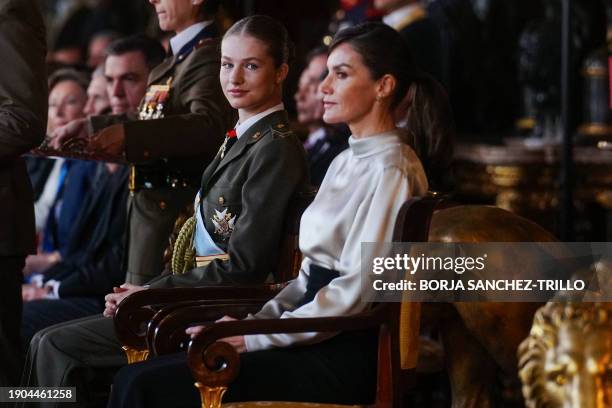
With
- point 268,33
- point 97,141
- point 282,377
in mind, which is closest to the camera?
point 282,377

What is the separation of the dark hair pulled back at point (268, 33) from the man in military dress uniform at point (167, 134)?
1.29 feet

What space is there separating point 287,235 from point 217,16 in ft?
3.02

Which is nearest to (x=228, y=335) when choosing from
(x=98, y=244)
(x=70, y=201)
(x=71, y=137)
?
(x=71, y=137)

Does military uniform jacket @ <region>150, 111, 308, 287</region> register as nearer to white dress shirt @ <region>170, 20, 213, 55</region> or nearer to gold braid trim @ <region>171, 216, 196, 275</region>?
gold braid trim @ <region>171, 216, 196, 275</region>

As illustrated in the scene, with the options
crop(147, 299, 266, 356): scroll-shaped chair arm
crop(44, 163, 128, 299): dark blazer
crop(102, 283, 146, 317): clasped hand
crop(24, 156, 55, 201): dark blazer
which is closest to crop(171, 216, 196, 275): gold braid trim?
crop(102, 283, 146, 317): clasped hand

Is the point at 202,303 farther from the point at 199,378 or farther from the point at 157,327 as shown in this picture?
the point at 199,378

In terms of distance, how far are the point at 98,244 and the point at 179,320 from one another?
173 centimetres

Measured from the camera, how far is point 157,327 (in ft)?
9.69

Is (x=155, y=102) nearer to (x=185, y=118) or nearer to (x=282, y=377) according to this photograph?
(x=185, y=118)

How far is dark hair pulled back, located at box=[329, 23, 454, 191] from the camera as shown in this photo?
2.91 metres

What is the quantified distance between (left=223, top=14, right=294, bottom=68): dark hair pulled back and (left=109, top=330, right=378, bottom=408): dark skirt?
751mm

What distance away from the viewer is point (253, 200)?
310 cm

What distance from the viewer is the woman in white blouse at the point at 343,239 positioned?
2.77 meters

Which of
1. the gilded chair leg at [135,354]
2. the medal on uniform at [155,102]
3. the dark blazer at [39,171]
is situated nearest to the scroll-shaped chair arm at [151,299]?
the gilded chair leg at [135,354]
